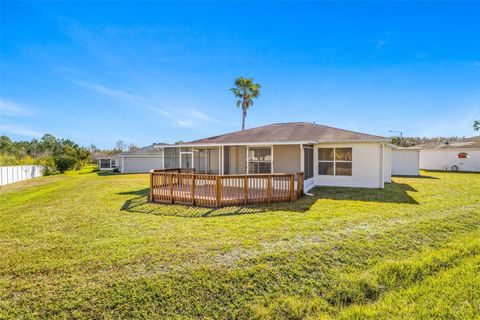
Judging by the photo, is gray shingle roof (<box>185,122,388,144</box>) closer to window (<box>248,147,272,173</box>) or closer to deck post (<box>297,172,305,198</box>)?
window (<box>248,147,272,173</box>)

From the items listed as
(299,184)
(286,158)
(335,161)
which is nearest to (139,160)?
(286,158)

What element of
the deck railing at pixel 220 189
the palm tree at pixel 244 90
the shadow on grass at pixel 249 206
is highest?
the palm tree at pixel 244 90

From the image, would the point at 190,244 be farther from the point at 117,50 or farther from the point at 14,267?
the point at 117,50

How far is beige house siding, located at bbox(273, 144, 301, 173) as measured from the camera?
39.0 ft

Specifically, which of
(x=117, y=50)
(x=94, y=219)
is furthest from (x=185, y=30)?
(x=94, y=219)

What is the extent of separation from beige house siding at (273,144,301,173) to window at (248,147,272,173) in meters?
0.54

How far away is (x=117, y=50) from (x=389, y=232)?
16457mm

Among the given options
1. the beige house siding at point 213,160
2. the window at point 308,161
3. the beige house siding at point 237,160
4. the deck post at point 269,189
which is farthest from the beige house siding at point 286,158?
the deck post at point 269,189

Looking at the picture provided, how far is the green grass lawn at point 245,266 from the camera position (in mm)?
2766

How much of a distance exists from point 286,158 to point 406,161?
13.6 metres

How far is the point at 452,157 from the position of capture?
22.9 m

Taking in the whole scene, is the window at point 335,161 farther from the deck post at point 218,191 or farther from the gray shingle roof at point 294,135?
the deck post at point 218,191

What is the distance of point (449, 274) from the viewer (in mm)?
3469

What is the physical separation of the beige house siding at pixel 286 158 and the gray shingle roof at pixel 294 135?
1.54 ft
